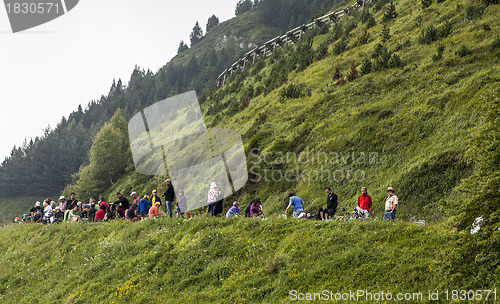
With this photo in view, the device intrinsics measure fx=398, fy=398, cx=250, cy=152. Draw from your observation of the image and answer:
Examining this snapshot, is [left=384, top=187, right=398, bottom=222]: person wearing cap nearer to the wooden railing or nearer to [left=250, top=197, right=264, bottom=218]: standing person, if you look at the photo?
[left=250, top=197, right=264, bottom=218]: standing person

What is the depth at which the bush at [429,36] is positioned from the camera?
24.4 meters

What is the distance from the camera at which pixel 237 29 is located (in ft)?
502

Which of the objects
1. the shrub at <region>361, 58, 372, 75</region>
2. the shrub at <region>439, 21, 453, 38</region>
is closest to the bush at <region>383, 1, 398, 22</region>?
the shrub at <region>439, 21, 453, 38</region>

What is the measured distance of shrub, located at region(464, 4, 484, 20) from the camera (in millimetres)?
23500

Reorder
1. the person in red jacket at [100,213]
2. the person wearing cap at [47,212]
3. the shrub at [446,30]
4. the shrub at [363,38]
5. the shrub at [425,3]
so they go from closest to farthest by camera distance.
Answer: the person in red jacket at [100,213] → the shrub at [446,30] → the person wearing cap at [47,212] → the shrub at [425,3] → the shrub at [363,38]

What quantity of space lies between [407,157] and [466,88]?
443 centimetres

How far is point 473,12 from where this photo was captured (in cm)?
2386

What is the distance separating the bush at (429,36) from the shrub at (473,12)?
1919mm

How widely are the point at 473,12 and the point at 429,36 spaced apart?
274 centimetres

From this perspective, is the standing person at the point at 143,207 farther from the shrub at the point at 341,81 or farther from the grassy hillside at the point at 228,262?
the shrub at the point at 341,81

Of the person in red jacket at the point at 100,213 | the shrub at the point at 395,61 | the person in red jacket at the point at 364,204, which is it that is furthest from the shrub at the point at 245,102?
the person in red jacket at the point at 364,204

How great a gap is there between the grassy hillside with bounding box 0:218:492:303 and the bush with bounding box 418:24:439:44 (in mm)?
17165

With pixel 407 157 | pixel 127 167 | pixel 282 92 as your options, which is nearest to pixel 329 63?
pixel 282 92

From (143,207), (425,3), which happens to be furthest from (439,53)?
(143,207)
